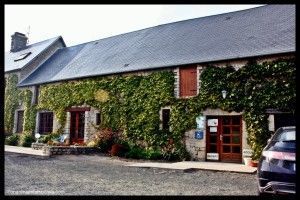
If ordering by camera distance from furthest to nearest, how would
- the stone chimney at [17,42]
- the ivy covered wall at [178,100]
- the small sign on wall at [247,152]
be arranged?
A: the stone chimney at [17,42]
the small sign on wall at [247,152]
the ivy covered wall at [178,100]

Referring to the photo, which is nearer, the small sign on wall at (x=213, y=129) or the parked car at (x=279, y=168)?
the parked car at (x=279, y=168)

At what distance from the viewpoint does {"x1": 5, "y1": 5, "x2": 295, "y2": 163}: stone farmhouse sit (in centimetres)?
1306

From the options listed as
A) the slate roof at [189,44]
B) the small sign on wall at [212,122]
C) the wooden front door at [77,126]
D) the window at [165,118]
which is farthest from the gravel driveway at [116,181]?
the wooden front door at [77,126]

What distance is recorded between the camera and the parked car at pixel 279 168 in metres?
5.11

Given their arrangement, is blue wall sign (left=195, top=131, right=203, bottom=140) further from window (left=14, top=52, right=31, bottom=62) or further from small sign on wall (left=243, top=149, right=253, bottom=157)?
window (left=14, top=52, right=31, bottom=62)

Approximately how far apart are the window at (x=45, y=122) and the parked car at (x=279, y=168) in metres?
17.5

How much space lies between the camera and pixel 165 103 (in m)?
15.0

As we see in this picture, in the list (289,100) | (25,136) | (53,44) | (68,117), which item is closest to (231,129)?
(289,100)

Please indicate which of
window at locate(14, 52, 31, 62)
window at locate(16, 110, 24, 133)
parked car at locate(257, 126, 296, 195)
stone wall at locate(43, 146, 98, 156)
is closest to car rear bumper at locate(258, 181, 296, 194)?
parked car at locate(257, 126, 296, 195)

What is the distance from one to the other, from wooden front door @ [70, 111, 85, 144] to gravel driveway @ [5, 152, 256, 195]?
24.6 feet

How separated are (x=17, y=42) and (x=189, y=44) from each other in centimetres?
1974

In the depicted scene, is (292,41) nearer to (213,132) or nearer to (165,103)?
(213,132)

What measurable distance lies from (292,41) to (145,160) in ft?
26.1

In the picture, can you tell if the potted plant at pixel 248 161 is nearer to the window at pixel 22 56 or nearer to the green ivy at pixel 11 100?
the green ivy at pixel 11 100
